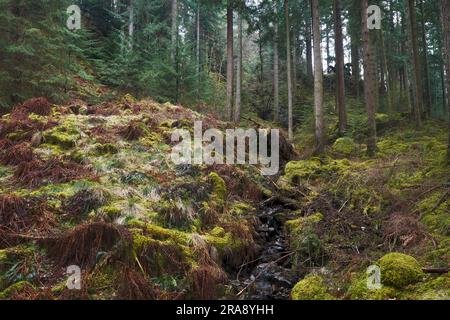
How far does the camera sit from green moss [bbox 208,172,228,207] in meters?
7.75

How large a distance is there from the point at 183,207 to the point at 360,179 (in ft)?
15.9

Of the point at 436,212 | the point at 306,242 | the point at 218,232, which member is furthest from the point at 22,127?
the point at 436,212

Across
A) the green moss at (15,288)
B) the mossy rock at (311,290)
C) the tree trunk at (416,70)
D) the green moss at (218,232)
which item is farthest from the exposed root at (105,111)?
the tree trunk at (416,70)

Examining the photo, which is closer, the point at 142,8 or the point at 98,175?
the point at 98,175

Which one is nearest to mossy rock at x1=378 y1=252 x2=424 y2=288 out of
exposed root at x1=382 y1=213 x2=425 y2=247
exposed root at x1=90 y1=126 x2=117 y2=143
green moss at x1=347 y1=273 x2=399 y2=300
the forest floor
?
the forest floor

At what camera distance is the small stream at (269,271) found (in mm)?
5402

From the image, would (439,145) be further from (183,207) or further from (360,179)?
(183,207)

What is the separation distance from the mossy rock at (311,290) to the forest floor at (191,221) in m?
0.02

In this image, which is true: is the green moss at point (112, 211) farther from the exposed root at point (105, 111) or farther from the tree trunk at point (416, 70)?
the tree trunk at point (416, 70)

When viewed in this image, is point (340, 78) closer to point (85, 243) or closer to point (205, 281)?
point (205, 281)

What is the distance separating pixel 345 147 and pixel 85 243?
11540 millimetres
